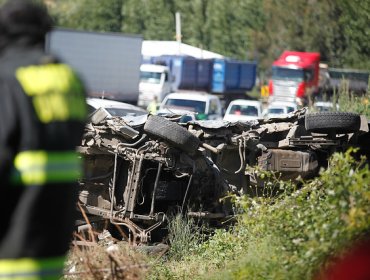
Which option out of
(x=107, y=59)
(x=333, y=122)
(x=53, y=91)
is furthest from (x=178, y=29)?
(x=53, y=91)

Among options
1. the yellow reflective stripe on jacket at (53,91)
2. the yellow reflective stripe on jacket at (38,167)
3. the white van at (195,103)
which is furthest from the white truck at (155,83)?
the yellow reflective stripe on jacket at (38,167)

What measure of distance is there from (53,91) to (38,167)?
0.28 m

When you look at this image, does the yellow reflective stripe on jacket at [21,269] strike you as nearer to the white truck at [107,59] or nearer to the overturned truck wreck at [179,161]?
the overturned truck wreck at [179,161]

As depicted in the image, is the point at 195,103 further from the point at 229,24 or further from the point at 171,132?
the point at 229,24

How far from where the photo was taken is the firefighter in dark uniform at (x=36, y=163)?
3.07 metres

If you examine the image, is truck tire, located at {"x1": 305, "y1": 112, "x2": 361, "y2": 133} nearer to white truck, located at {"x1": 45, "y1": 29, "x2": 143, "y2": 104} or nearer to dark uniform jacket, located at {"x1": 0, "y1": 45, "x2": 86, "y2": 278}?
dark uniform jacket, located at {"x1": 0, "y1": 45, "x2": 86, "y2": 278}

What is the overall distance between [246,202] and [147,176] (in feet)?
13.3

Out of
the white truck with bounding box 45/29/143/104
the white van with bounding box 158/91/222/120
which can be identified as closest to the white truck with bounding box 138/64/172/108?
the white truck with bounding box 45/29/143/104

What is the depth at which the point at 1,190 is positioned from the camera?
10.2ft

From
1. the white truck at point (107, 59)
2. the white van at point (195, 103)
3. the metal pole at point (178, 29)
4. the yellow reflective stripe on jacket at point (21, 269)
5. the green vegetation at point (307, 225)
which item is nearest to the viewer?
the yellow reflective stripe on jacket at point (21, 269)

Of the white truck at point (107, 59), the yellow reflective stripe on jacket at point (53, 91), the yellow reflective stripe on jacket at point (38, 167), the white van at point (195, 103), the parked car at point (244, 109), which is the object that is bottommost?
the parked car at point (244, 109)

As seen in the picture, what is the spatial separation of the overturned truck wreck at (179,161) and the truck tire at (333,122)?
12mm

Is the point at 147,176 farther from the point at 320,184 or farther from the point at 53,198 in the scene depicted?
the point at 53,198

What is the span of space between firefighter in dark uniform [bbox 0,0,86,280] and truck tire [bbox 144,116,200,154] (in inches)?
259
